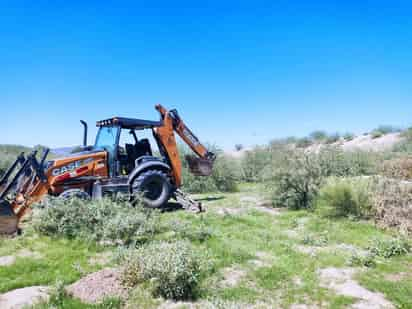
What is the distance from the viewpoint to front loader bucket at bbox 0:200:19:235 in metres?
5.28

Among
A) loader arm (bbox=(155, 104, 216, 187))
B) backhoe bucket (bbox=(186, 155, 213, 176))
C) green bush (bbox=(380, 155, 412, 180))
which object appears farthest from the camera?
backhoe bucket (bbox=(186, 155, 213, 176))

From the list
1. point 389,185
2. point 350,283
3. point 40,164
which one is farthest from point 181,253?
point 389,185

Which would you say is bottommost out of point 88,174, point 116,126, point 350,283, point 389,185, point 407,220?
point 350,283

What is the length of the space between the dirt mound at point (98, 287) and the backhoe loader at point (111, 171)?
2638mm

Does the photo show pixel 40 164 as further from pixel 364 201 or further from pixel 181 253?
pixel 364 201

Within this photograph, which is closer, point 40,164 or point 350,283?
point 350,283

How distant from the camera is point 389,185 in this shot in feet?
20.5

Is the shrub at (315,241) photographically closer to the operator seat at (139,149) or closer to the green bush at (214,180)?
the operator seat at (139,149)

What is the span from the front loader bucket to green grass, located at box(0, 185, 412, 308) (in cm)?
39

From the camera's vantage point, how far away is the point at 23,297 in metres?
3.22

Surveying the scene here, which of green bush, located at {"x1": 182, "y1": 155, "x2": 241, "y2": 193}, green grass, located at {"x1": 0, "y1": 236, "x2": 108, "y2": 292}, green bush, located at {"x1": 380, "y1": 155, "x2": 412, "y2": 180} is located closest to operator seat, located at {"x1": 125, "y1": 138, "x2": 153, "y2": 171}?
green grass, located at {"x1": 0, "y1": 236, "x2": 108, "y2": 292}

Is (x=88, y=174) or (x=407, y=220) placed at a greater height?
(x=88, y=174)

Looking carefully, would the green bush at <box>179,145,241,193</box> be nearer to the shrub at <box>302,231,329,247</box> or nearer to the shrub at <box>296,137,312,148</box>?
the shrub at <box>302,231,329,247</box>

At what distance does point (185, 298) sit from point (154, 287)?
34cm
